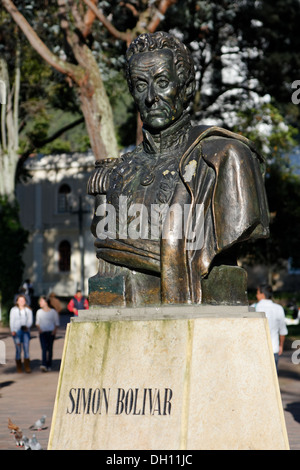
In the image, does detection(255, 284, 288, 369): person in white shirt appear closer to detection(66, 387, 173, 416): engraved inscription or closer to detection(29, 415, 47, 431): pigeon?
detection(29, 415, 47, 431): pigeon

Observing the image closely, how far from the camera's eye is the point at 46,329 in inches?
682

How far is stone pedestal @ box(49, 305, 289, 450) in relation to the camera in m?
5.16

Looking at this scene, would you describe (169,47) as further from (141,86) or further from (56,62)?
(56,62)

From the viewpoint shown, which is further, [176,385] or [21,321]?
[21,321]

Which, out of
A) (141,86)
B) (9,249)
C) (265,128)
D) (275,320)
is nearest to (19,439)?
(141,86)

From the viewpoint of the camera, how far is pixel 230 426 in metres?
5.17

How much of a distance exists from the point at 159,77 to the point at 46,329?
1197 centimetres

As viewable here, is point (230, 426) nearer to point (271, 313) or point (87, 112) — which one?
Answer: point (271, 313)

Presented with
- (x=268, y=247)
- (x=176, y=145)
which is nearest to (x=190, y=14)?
(x=268, y=247)

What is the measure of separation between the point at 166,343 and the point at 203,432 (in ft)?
1.76

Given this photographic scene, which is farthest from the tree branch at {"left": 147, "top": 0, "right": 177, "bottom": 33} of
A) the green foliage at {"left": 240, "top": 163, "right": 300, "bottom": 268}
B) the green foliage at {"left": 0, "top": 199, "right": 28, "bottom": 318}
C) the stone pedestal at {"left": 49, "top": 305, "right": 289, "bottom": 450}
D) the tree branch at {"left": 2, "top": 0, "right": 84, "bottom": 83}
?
the green foliage at {"left": 0, "top": 199, "right": 28, "bottom": 318}

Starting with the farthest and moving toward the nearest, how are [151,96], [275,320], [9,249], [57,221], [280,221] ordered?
1. [57,221]
2. [280,221]
3. [9,249]
4. [275,320]
5. [151,96]

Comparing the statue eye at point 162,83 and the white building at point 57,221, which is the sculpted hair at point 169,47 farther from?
the white building at point 57,221

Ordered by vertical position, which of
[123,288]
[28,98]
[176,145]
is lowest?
[123,288]
